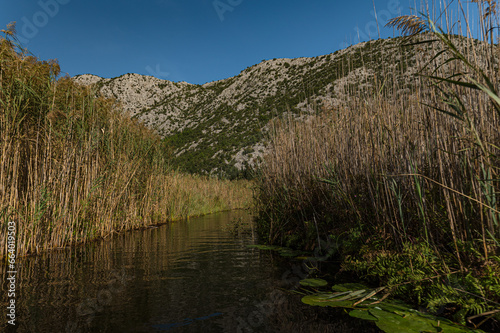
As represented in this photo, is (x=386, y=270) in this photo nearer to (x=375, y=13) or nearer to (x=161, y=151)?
(x=375, y=13)

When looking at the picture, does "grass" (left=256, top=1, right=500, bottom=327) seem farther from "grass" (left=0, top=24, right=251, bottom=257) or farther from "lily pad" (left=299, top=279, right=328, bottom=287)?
"grass" (left=0, top=24, right=251, bottom=257)

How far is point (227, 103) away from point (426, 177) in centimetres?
4547

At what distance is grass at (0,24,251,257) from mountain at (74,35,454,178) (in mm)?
10523

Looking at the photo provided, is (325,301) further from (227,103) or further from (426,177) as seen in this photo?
(227,103)

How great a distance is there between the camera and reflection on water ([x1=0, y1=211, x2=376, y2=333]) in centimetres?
199

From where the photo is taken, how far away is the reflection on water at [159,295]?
199cm

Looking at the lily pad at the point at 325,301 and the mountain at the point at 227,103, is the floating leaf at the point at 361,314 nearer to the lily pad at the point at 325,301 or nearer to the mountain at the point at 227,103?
the lily pad at the point at 325,301

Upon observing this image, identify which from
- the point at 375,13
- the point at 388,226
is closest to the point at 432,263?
the point at 388,226

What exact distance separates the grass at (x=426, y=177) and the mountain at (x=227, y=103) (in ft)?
43.6

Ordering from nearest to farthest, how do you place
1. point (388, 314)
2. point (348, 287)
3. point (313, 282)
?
point (388, 314)
point (348, 287)
point (313, 282)

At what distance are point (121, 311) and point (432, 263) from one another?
248 cm

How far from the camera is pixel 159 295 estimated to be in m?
2.56

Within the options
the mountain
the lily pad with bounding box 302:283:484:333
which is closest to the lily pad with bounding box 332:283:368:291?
the lily pad with bounding box 302:283:484:333

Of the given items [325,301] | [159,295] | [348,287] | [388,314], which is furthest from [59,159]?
[388,314]
